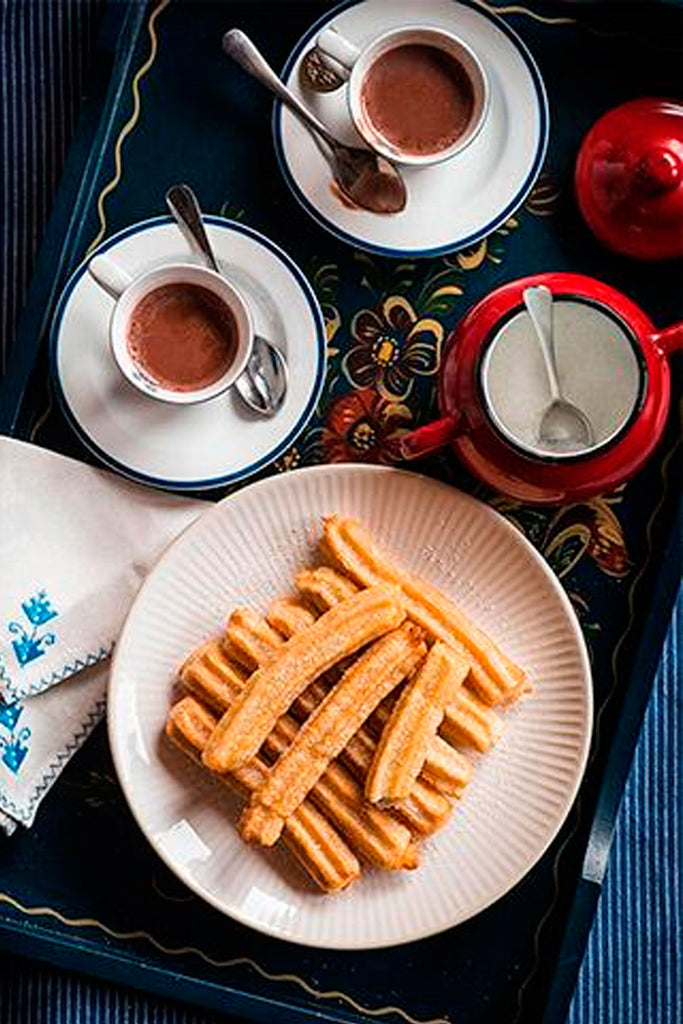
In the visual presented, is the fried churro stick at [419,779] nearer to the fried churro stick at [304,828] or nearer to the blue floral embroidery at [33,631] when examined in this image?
the fried churro stick at [304,828]

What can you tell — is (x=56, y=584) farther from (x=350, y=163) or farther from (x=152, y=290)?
(x=350, y=163)

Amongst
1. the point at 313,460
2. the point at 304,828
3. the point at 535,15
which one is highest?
the point at 535,15

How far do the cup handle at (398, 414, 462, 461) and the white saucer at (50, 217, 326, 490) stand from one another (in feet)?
0.32

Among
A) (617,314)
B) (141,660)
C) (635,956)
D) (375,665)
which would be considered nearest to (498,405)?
(617,314)

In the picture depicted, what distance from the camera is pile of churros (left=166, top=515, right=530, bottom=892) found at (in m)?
1.32

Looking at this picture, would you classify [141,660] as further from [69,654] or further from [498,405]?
[498,405]

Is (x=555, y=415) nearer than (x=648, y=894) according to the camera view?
Yes

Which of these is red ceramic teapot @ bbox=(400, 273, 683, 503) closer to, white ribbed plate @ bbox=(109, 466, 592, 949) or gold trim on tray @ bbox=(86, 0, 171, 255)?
white ribbed plate @ bbox=(109, 466, 592, 949)

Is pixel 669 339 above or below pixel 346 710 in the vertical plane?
above

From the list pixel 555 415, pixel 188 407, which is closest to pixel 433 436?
pixel 555 415

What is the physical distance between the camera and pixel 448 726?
1.35m

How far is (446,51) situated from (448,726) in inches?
20.6

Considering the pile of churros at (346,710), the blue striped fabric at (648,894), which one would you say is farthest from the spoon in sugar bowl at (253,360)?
the blue striped fabric at (648,894)

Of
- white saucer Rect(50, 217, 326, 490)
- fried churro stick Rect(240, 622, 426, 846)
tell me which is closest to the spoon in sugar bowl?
white saucer Rect(50, 217, 326, 490)
